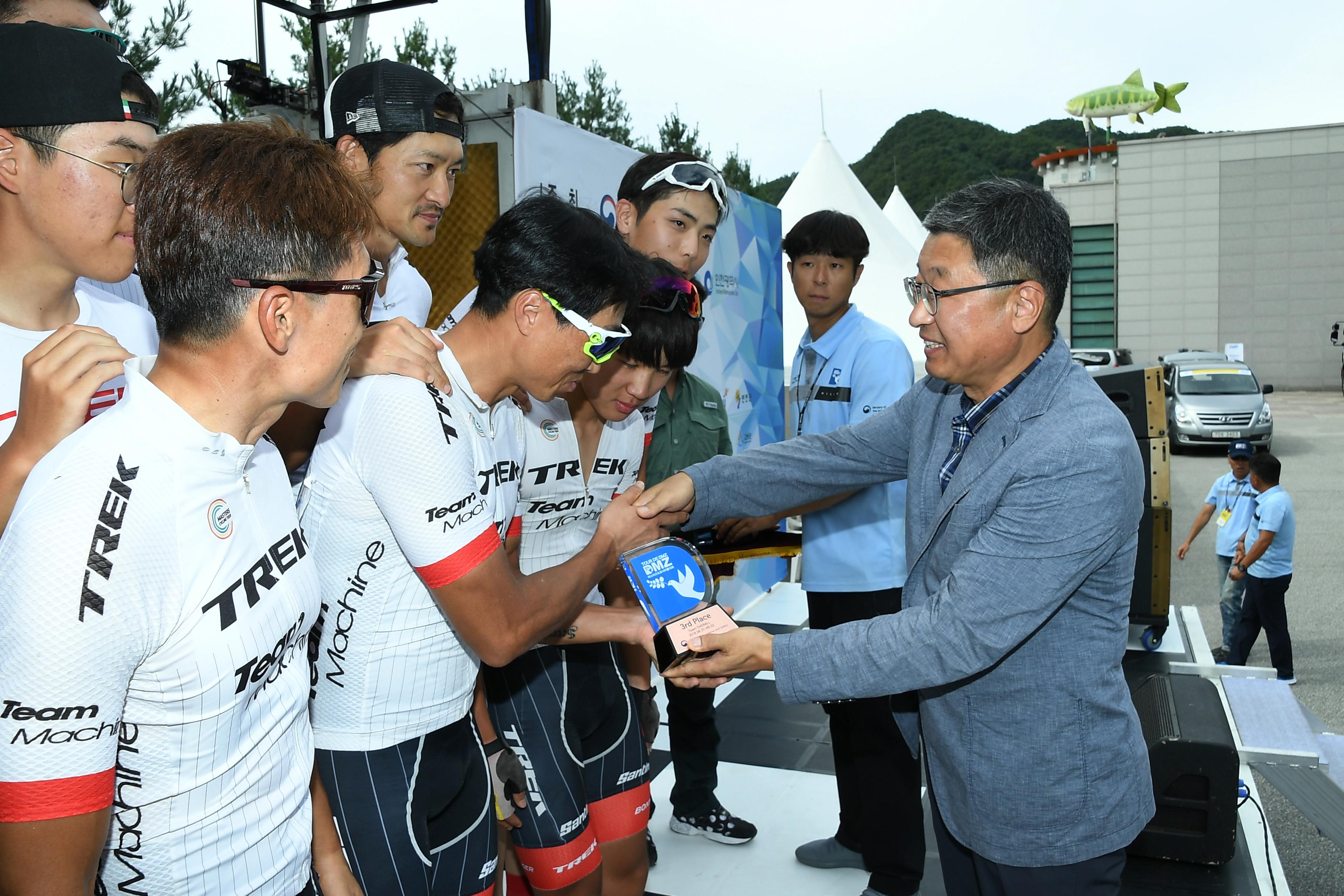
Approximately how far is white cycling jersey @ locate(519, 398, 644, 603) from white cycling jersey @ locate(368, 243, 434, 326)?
2.69 ft

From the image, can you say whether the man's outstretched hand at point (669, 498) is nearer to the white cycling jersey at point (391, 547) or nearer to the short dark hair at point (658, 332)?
the short dark hair at point (658, 332)

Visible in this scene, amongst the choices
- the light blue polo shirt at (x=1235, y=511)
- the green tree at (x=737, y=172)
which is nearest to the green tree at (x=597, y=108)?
the green tree at (x=737, y=172)

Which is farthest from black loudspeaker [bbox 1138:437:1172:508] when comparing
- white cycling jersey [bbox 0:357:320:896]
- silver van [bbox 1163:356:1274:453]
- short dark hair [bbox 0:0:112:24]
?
silver van [bbox 1163:356:1274:453]

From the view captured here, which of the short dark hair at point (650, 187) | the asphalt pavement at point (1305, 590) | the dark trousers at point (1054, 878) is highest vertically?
the short dark hair at point (650, 187)

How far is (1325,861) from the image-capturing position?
3.98m

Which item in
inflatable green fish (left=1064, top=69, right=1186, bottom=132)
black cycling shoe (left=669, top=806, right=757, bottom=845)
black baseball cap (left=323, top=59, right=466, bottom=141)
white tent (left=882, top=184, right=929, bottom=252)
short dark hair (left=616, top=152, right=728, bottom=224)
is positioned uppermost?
inflatable green fish (left=1064, top=69, right=1186, bottom=132)

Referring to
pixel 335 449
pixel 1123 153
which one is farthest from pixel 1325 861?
pixel 1123 153

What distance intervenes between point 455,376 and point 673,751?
250 centimetres

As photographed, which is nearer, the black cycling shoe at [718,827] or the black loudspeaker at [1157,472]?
the black cycling shoe at [718,827]

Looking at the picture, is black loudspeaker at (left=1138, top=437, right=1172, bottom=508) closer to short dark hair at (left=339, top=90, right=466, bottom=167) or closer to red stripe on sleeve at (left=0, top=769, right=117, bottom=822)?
short dark hair at (left=339, top=90, right=466, bottom=167)

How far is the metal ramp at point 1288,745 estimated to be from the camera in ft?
11.7

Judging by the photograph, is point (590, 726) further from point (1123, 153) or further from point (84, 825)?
point (1123, 153)

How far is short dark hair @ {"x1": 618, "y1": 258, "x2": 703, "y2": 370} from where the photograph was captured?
2703 millimetres

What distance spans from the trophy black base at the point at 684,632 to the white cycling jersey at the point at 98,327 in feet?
4.25
